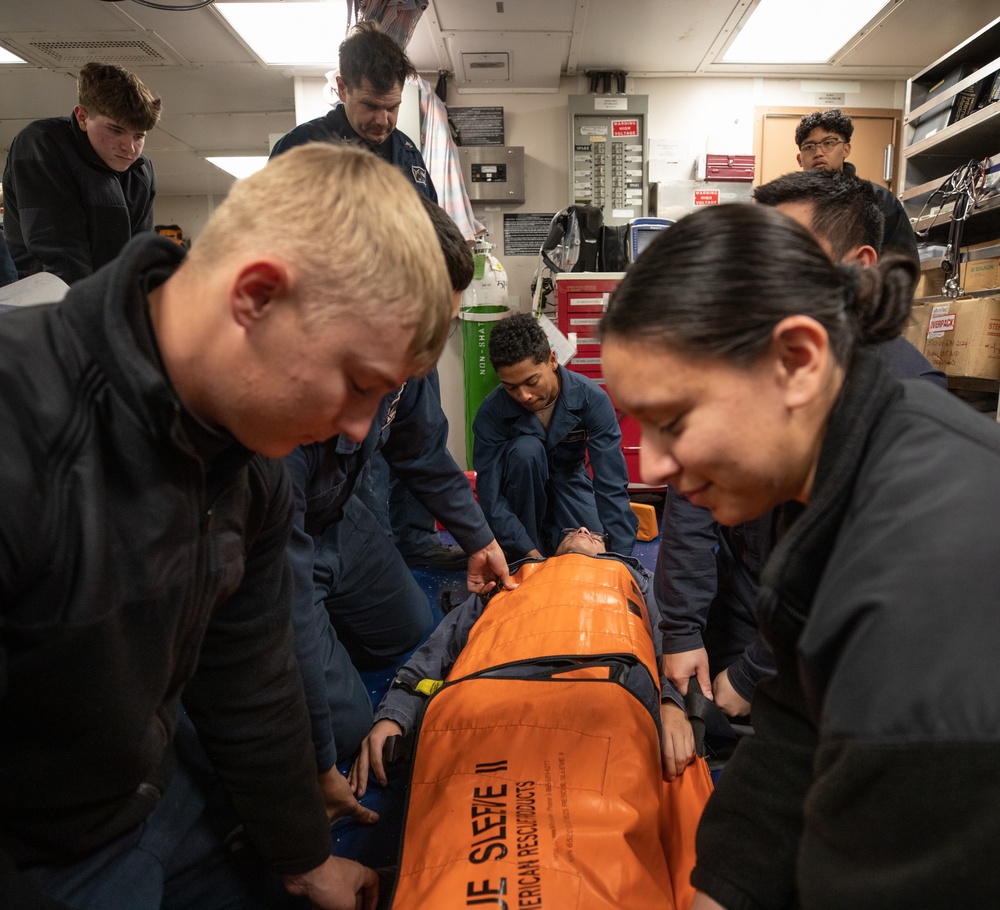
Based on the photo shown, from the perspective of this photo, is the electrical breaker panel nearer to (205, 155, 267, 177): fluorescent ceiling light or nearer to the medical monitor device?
the medical monitor device

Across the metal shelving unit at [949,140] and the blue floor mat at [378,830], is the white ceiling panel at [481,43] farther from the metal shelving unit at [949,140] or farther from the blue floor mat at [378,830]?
the blue floor mat at [378,830]

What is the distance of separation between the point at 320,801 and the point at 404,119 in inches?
141

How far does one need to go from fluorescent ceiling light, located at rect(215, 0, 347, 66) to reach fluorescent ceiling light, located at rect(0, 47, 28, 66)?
55.9 inches

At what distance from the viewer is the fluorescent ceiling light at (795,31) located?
3471 mm

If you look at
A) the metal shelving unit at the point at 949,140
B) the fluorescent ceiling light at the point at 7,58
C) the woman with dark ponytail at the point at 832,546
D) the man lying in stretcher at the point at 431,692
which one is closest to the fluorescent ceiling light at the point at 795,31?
the metal shelving unit at the point at 949,140

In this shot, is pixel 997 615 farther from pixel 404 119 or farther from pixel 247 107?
pixel 247 107

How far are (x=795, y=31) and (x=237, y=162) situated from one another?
187 inches

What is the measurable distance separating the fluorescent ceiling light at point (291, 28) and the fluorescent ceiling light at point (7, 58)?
4.66 feet

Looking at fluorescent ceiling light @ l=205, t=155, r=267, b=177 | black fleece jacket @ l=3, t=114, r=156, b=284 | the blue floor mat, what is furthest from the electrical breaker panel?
the blue floor mat

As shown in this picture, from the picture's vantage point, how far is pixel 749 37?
3783mm

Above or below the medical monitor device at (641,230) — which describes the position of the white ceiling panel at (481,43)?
above

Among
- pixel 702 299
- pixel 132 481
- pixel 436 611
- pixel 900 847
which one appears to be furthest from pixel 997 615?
pixel 436 611

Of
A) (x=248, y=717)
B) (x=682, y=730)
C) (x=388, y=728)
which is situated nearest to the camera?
(x=248, y=717)

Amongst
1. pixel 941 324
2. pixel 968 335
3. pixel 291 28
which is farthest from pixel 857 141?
pixel 291 28
